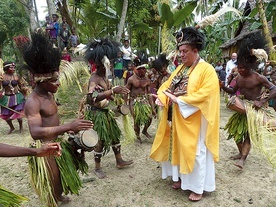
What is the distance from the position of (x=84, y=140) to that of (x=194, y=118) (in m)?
1.22

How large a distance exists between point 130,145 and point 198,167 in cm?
224

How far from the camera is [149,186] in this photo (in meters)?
3.37

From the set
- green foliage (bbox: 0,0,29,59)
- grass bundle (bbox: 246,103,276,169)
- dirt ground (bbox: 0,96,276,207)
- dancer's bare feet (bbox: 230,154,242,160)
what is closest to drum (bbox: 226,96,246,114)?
grass bundle (bbox: 246,103,276,169)

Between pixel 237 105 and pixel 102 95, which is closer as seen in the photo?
pixel 102 95

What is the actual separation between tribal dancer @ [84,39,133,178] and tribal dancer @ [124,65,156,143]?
1318 mm

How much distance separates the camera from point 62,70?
396 centimetres

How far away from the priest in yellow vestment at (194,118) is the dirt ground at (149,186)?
0.92ft

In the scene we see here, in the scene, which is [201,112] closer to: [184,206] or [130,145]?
[184,206]

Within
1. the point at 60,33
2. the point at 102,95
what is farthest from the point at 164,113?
the point at 60,33

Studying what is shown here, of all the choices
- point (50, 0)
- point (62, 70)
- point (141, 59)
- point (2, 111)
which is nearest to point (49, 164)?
point (62, 70)

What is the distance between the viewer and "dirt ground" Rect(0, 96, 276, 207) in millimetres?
2982

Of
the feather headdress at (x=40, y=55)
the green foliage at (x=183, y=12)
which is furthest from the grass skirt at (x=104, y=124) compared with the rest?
the green foliage at (x=183, y=12)

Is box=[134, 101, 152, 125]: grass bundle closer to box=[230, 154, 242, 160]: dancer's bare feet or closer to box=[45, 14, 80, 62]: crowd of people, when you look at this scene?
box=[230, 154, 242, 160]: dancer's bare feet

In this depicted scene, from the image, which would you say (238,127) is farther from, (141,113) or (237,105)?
(141,113)
